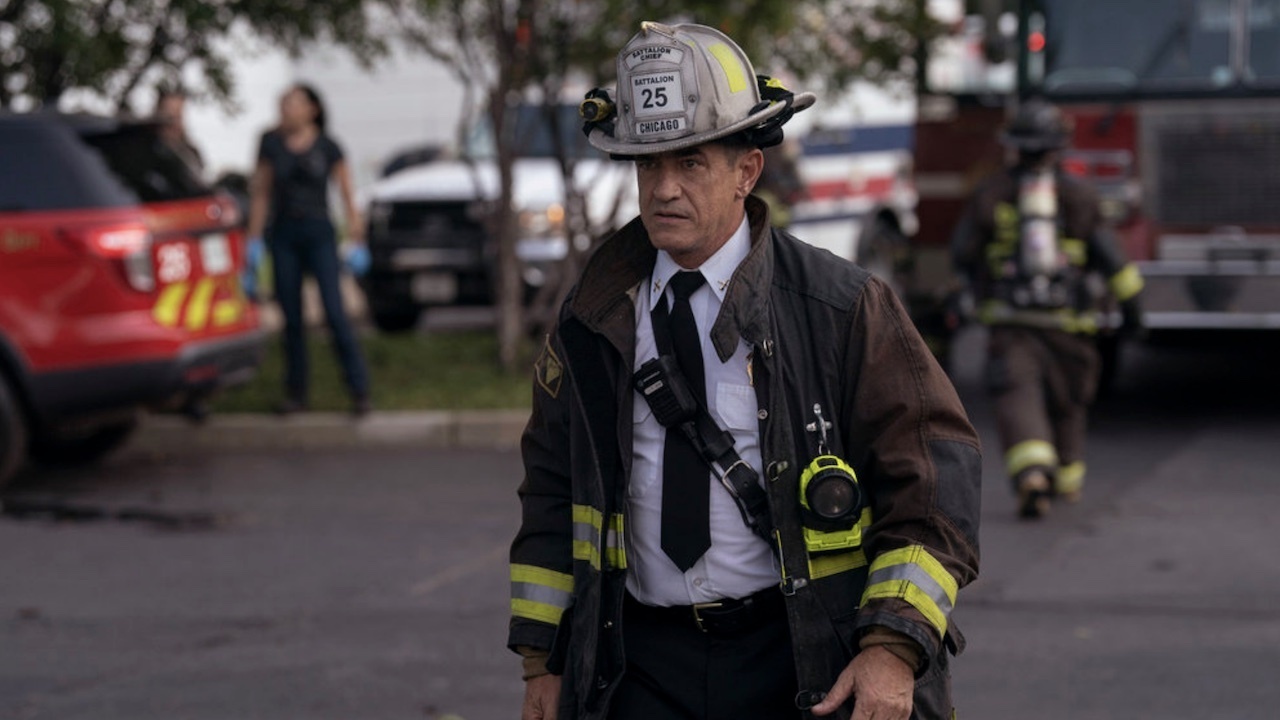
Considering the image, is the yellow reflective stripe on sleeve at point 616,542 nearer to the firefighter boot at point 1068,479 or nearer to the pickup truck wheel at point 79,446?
the firefighter boot at point 1068,479

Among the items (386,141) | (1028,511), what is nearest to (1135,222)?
(1028,511)

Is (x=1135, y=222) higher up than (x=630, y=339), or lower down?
lower down

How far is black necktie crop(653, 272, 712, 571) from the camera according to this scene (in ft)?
10.3

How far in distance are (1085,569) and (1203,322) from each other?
3.73m

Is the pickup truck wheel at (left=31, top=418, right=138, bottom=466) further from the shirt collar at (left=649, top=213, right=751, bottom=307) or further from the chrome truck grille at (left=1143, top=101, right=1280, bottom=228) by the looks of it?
the shirt collar at (left=649, top=213, right=751, bottom=307)

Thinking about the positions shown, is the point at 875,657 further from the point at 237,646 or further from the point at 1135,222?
the point at 1135,222

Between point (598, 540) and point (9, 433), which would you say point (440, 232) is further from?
point (598, 540)

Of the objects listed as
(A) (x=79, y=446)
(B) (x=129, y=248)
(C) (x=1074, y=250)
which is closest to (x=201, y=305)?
(B) (x=129, y=248)

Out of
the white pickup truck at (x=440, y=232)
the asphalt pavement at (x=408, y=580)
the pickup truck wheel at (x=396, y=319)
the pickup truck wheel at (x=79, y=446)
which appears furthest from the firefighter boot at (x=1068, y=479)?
the pickup truck wheel at (x=396, y=319)

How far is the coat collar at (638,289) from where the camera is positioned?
123 inches

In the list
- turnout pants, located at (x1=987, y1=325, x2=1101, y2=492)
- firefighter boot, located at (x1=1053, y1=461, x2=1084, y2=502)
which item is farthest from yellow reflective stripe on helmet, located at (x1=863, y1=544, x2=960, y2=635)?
firefighter boot, located at (x1=1053, y1=461, x2=1084, y2=502)

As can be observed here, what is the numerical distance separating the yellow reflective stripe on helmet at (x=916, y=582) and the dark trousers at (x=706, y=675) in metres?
0.18

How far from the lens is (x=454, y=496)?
9508 millimetres

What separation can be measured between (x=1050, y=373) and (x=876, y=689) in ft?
20.0
